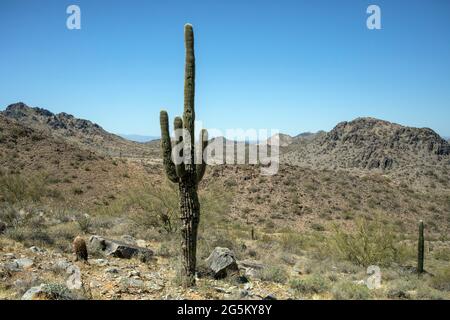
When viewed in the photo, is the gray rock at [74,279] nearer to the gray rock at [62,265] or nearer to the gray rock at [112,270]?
the gray rock at [62,265]

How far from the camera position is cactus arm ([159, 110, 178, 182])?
8969 mm

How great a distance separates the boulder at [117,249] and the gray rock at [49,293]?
13.0ft

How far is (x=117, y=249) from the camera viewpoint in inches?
445

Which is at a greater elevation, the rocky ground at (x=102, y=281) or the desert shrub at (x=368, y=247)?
the rocky ground at (x=102, y=281)

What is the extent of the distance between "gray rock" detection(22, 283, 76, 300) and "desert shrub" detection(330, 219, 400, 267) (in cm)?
1090

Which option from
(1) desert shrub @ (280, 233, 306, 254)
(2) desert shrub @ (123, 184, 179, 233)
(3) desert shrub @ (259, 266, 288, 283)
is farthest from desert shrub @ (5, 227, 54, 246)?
(1) desert shrub @ (280, 233, 306, 254)

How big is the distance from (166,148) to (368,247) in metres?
9.45

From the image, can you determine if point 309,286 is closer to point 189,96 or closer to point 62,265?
point 189,96

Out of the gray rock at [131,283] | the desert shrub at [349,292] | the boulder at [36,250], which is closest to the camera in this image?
the gray rock at [131,283]

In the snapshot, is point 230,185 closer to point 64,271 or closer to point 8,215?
point 8,215

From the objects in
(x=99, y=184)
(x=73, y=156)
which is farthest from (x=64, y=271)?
(x=73, y=156)

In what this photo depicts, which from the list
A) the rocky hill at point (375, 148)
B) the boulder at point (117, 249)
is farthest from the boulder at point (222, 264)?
the rocky hill at point (375, 148)

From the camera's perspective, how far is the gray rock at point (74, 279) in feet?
26.5
